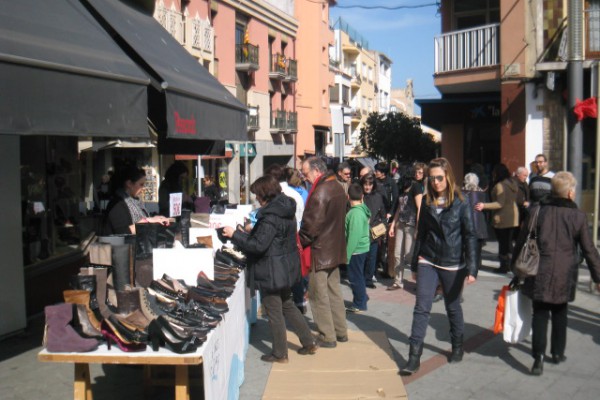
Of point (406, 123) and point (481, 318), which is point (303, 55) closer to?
point (406, 123)

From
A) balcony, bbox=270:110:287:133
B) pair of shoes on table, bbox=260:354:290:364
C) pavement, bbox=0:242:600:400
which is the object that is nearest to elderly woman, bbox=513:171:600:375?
pavement, bbox=0:242:600:400

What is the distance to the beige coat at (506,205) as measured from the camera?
10805 mm

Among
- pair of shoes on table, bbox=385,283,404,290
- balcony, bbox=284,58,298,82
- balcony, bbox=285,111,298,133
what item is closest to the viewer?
pair of shoes on table, bbox=385,283,404,290

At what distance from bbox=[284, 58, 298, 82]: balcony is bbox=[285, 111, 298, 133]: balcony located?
1931 mm

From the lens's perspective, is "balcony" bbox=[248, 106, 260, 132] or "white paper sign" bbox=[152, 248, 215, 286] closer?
"white paper sign" bbox=[152, 248, 215, 286]

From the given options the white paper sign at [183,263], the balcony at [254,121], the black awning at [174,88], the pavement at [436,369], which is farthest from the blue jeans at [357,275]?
the balcony at [254,121]

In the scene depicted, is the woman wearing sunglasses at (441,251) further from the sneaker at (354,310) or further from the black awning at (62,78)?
the black awning at (62,78)

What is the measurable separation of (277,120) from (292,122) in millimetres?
2270

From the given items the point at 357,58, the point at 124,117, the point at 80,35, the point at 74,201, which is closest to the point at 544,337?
the point at 124,117

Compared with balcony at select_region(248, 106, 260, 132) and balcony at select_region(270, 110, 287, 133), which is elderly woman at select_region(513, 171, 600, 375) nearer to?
balcony at select_region(248, 106, 260, 132)

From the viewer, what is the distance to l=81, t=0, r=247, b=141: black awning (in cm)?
608

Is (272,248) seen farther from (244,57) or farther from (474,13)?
(244,57)

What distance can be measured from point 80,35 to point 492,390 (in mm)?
4441

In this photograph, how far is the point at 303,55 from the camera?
42.0 meters
